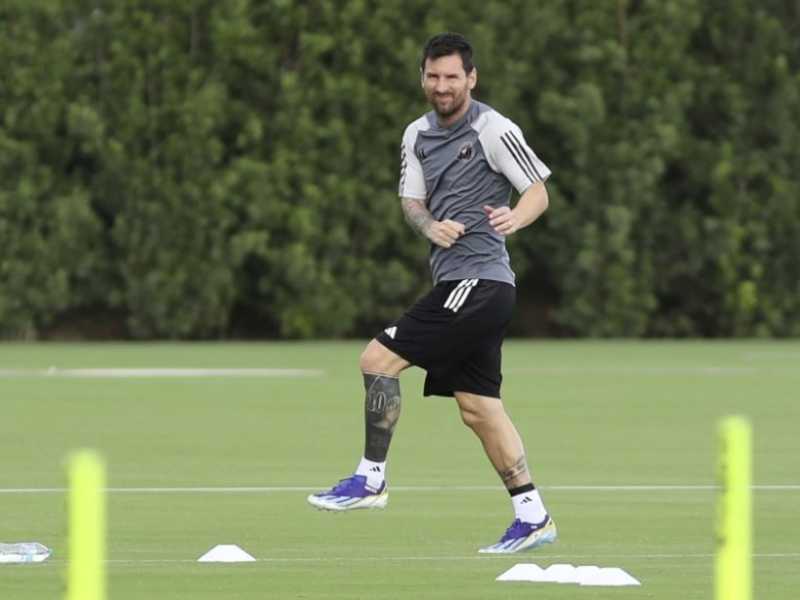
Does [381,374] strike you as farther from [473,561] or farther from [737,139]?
[737,139]

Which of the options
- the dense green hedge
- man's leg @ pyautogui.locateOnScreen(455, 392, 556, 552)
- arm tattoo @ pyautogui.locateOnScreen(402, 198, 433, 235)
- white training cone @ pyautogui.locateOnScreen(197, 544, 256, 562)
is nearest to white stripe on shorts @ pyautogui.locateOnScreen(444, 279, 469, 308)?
arm tattoo @ pyautogui.locateOnScreen(402, 198, 433, 235)

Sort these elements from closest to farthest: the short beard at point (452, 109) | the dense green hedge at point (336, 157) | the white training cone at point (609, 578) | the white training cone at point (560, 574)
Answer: the white training cone at point (609, 578), the white training cone at point (560, 574), the short beard at point (452, 109), the dense green hedge at point (336, 157)

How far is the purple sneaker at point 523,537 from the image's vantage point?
32.3 ft

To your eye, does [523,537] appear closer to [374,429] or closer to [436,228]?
[374,429]

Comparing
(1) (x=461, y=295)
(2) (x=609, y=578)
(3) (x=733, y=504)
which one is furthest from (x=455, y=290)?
(3) (x=733, y=504)

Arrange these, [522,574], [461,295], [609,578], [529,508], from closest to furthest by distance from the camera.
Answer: [609,578], [522,574], [529,508], [461,295]

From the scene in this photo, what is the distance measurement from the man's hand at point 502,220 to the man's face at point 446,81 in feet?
1.60

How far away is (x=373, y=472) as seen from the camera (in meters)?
Answer: 10.5

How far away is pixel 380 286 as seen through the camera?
32.0m

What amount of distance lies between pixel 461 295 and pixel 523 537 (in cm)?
110

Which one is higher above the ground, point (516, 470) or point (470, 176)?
point (470, 176)

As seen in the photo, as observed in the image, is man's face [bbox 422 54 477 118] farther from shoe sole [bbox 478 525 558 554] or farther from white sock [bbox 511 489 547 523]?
shoe sole [bbox 478 525 558 554]

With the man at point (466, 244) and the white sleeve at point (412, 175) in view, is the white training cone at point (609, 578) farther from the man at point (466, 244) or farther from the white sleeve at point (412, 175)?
the white sleeve at point (412, 175)

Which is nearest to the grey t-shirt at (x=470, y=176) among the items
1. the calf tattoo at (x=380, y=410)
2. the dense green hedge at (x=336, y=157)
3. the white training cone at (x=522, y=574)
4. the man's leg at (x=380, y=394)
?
the man's leg at (x=380, y=394)
